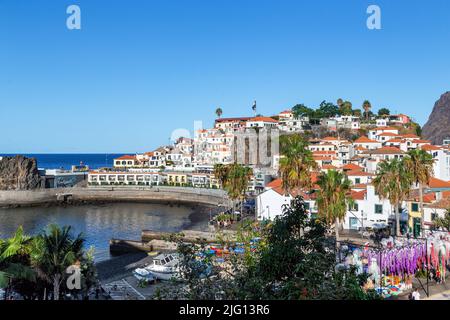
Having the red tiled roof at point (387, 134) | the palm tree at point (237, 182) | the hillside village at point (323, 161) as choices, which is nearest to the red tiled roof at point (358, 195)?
the hillside village at point (323, 161)

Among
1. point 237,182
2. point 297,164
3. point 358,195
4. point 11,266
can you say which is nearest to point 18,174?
point 237,182

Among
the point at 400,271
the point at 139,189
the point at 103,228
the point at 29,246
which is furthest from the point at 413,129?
the point at 29,246

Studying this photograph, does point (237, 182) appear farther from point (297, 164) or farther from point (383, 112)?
point (383, 112)

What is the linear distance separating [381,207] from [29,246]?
38553mm

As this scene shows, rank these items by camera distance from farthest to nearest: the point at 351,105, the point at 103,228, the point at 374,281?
the point at 351,105
the point at 103,228
the point at 374,281

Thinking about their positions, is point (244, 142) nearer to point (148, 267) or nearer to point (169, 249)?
point (169, 249)

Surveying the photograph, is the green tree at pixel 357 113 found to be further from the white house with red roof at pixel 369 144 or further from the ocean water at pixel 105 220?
the ocean water at pixel 105 220

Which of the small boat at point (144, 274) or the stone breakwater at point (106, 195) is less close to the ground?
the stone breakwater at point (106, 195)

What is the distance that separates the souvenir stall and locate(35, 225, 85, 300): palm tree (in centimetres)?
1656

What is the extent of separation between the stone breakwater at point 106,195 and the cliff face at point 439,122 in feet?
296

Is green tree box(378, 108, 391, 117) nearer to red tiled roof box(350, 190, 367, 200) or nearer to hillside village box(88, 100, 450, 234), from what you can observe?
hillside village box(88, 100, 450, 234)

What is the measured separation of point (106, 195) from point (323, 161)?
55.6 meters

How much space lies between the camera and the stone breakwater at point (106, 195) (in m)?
95.8
